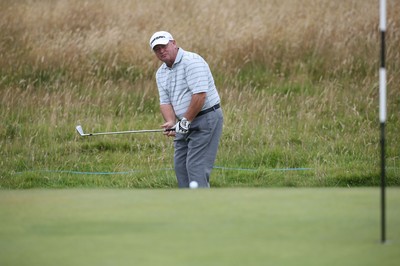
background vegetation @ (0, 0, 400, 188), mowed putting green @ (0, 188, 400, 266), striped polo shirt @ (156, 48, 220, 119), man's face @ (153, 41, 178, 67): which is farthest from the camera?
background vegetation @ (0, 0, 400, 188)

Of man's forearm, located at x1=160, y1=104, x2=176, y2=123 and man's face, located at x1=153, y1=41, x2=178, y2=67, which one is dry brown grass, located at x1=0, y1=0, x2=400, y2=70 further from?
man's face, located at x1=153, y1=41, x2=178, y2=67

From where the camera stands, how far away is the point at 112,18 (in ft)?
62.6

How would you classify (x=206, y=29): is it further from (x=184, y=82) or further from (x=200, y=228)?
(x=200, y=228)

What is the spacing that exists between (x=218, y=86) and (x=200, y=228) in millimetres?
9876

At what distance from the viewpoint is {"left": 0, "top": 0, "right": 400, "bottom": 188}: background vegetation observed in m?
12.4

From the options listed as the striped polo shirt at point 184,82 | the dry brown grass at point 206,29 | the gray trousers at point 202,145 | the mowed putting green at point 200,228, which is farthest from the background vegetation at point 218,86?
the mowed putting green at point 200,228

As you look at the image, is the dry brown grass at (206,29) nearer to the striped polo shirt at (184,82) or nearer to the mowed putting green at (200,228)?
the striped polo shirt at (184,82)

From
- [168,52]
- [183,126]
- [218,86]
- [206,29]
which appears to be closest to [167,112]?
[183,126]

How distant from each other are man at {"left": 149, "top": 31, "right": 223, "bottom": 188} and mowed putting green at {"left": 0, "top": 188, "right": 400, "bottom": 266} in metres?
2.46

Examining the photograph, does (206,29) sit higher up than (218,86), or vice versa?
(206,29)

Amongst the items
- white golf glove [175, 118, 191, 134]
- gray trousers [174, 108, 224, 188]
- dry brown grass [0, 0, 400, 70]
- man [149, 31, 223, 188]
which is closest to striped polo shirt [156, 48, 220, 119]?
man [149, 31, 223, 188]

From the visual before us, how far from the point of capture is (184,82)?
981 centimetres

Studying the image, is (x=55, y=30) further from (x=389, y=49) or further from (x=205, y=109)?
(x=205, y=109)

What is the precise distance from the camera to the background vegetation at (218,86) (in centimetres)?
1242
